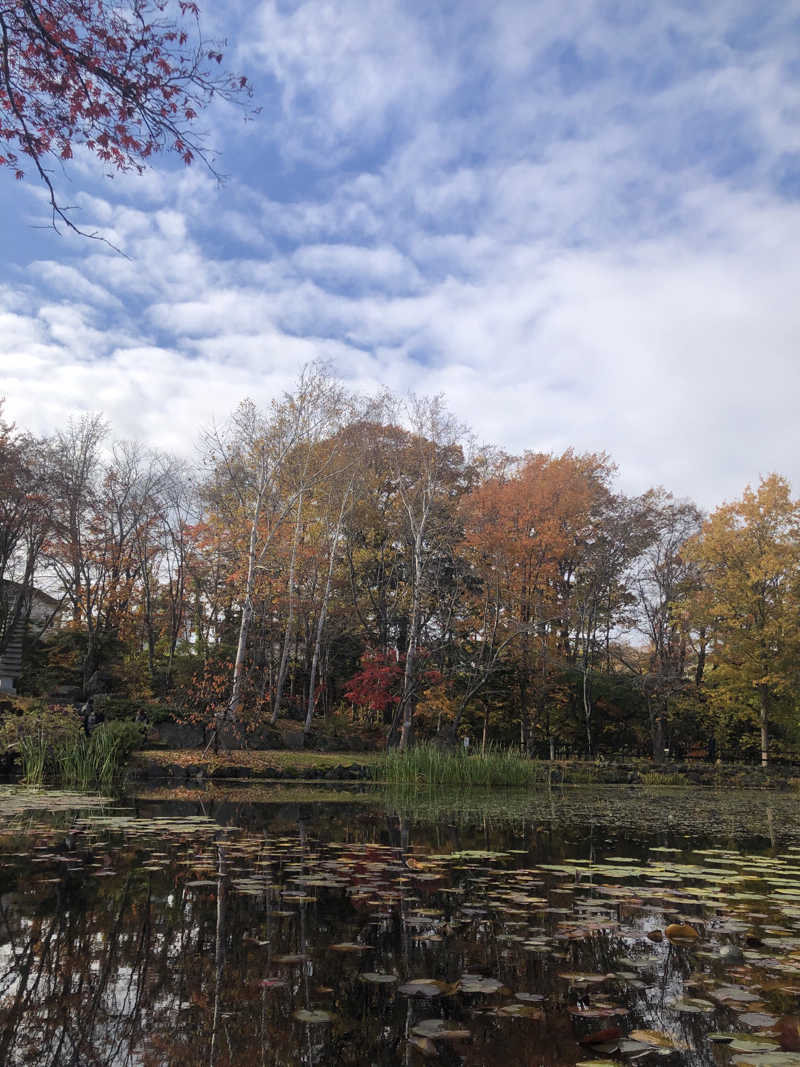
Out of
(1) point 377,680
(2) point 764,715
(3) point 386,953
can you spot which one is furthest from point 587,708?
(3) point 386,953

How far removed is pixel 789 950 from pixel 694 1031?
1067 millimetres

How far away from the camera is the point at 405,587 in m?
20.5

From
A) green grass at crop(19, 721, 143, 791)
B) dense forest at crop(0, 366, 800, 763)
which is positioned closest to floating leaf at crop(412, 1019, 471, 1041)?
green grass at crop(19, 721, 143, 791)

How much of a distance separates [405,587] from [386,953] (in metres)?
18.2

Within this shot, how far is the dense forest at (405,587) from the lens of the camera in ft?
57.8

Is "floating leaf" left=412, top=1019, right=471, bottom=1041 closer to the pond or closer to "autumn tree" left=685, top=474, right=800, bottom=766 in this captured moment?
the pond

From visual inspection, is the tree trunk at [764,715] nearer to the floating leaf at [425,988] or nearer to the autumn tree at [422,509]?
the autumn tree at [422,509]

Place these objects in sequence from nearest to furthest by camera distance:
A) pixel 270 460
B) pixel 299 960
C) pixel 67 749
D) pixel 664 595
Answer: pixel 299 960
pixel 67 749
pixel 270 460
pixel 664 595

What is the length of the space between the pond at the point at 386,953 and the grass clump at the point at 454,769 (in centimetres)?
634

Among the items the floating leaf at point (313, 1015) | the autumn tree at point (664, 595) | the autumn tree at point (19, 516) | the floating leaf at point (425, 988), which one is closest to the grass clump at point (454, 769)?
the floating leaf at point (425, 988)

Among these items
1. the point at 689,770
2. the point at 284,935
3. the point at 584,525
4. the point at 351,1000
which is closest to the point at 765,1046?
the point at 351,1000

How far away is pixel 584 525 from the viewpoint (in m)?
22.3

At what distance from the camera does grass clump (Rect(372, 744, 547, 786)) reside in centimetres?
1134

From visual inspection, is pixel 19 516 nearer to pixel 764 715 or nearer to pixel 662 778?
pixel 662 778
